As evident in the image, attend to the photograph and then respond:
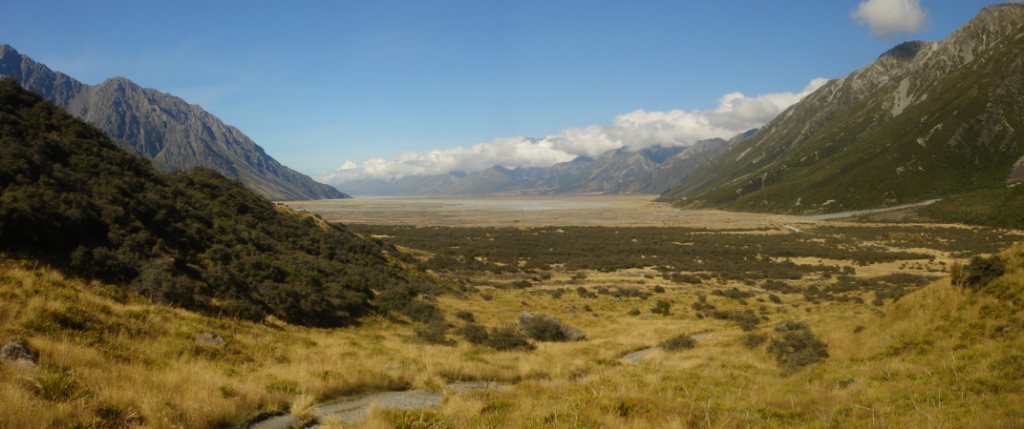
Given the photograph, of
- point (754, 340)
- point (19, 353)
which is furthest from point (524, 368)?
point (754, 340)

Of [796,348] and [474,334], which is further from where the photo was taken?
[474,334]

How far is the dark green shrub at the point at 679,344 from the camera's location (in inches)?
921

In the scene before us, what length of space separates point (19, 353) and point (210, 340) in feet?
18.3

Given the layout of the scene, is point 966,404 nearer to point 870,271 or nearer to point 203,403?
point 203,403

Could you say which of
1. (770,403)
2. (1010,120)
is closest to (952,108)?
(1010,120)

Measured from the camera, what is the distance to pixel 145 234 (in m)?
22.2

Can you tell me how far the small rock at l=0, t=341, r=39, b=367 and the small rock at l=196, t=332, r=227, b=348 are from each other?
15.3ft

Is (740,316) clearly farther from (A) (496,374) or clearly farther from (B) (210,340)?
(B) (210,340)

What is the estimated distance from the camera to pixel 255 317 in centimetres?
2062

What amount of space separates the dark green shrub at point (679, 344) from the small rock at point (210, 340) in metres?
18.6

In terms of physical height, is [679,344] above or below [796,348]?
below

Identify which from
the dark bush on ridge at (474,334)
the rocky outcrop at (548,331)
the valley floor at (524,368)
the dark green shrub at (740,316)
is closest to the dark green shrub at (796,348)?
the valley floor at (524,368)

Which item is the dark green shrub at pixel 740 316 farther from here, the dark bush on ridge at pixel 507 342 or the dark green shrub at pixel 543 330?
the dark bush on ridge at pixel 507 342

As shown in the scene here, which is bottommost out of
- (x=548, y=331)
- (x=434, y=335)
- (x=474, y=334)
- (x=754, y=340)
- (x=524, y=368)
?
(x=548, y=331)
